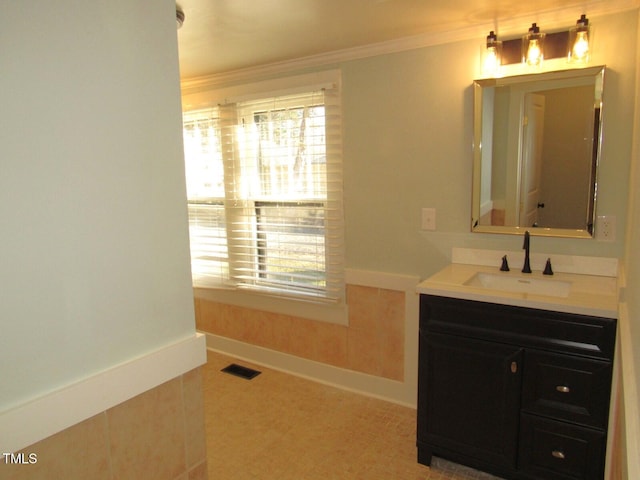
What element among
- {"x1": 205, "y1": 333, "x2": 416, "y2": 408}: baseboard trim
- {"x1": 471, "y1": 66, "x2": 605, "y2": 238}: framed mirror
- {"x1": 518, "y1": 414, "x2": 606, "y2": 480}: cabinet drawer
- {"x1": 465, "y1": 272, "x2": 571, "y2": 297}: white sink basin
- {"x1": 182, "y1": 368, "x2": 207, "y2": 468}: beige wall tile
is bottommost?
{"x1": 205, "y1": 333, "x2": 416, "y2": 408}: baseboard trim

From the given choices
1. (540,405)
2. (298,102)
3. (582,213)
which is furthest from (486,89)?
(540,405)

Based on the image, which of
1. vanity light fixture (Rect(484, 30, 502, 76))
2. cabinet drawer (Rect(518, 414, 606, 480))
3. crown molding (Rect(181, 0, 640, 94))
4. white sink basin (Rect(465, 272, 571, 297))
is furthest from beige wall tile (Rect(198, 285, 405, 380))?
crown molding (Rect(181, 0, 640, 94))

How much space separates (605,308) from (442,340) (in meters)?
0.68

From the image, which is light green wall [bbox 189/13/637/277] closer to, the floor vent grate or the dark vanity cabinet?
the dark vanity cabinet

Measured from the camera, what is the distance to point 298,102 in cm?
289

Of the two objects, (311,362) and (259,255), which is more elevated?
(259,255)

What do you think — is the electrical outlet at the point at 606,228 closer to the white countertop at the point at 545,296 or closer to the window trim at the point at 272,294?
the white countertop at the point at 545,296

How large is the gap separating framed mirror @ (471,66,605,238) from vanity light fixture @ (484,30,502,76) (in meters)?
0.05

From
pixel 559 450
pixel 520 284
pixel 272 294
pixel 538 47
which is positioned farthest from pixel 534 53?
pixel 272 294

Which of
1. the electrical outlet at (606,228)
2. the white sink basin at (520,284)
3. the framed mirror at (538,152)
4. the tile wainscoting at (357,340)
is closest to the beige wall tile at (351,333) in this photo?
the tile wainscoting at (357,340)

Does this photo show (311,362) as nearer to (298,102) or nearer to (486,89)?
(298,102)

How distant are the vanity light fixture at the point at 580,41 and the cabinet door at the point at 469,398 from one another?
1.39 metres

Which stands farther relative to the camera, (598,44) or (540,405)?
(598,44)

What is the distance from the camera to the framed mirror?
2084 mm
